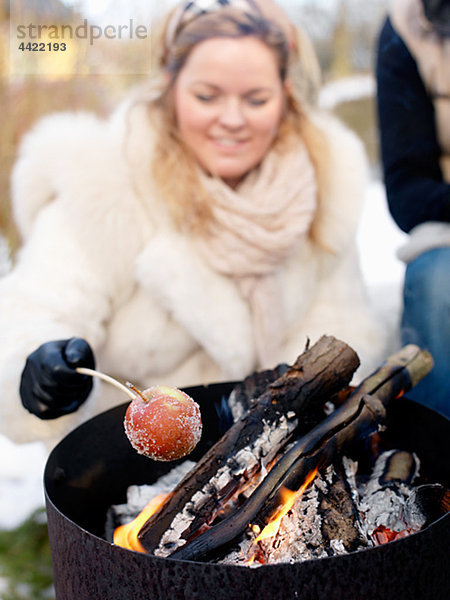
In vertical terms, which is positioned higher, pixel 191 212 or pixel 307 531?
pixel 191 212

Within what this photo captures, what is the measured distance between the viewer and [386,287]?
8.45 ft

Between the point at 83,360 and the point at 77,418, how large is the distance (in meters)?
0.41

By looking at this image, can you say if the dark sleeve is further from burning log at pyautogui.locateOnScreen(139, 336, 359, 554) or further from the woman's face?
burning log at pyautogui.locateOnScreen(139, 336, 359, 554)

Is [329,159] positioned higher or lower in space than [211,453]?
higher

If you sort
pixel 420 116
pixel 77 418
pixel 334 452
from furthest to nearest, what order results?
pixel 420 116
pixel 77 418
pixel 334 452

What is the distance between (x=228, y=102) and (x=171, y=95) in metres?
0.18

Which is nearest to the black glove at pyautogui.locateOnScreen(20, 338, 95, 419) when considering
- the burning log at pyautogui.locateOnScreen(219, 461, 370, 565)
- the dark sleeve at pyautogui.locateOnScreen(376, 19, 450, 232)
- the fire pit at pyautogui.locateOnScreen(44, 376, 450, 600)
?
the fire pit at pyautogui.locateOnScreen(44, 376, 450, 600)

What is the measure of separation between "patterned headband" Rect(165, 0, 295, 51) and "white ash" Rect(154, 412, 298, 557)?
1138 mm

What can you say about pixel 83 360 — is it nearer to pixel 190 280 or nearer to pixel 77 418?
pixel 77 418

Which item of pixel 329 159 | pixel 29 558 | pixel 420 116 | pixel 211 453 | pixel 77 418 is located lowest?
pixel 29 558

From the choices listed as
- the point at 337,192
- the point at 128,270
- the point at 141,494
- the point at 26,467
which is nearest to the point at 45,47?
the point at 128,270

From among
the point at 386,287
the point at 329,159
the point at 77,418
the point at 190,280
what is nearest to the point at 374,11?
the point at 386,287

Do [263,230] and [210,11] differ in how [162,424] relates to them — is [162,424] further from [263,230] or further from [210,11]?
[210,11]

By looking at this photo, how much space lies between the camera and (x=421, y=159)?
1.83m
